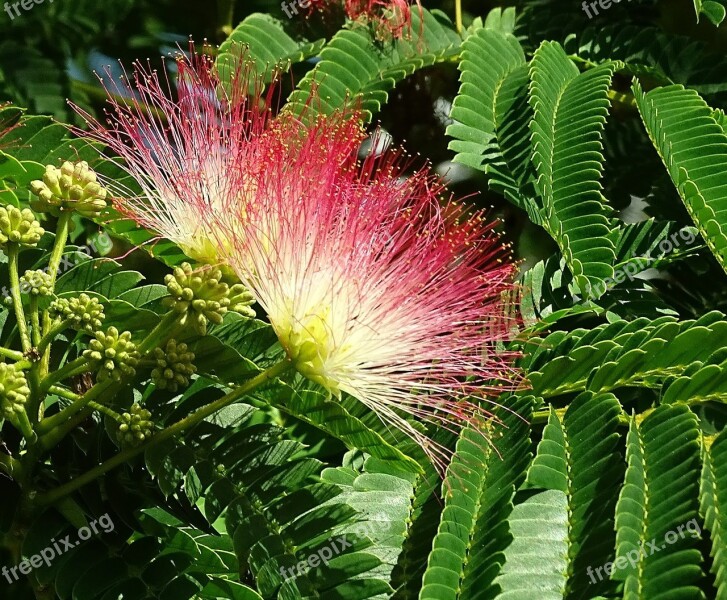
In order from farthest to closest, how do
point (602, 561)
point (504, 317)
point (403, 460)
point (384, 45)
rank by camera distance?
point (384, 45)
point (504, 317)
point (403, 460)
point (602, 561)

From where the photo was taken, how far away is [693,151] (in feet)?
7.34

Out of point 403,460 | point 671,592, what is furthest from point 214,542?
point 671,592

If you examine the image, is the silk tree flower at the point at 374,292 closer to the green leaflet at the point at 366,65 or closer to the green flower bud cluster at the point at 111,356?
the green flower bud cluster at the point at 111,356

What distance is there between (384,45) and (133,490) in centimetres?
155

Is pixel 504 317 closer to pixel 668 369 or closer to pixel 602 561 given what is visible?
pixel 668 369

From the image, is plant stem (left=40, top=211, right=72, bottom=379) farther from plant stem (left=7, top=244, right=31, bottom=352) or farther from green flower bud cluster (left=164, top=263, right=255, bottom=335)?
green flower bud cluster (left=164, top=263, right=255, bottom=335)

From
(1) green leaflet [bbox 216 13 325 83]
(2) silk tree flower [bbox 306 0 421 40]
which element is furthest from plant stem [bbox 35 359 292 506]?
(2) silk tree flower [bbox 306 0 421 40]

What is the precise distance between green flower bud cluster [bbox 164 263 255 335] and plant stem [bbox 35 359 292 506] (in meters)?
0.12

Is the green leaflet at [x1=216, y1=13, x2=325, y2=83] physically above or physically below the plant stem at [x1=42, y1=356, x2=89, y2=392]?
above

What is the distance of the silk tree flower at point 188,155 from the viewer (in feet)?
6.42

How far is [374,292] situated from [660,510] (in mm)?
703

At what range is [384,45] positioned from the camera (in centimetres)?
278

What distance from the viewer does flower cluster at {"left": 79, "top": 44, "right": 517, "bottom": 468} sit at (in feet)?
6.07

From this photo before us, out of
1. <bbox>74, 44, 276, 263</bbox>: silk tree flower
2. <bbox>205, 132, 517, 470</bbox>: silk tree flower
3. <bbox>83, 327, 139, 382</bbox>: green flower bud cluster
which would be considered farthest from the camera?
<bbox>74, 44, 276, 263</bbox>: silk tree flower
